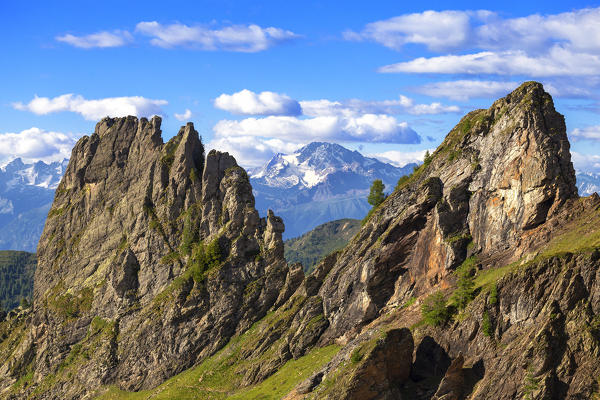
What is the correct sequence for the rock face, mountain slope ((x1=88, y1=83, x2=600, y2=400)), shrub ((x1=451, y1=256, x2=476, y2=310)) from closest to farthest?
mountain slope ((x1=88, y1=83, x2=600, y2=400)) < shrub ((x1=451, y1=256, x2=476, y2=310)) < the rock face

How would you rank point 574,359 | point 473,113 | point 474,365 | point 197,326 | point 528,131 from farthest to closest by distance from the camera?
1. point 197,326
2. point 473,113
3. point 528,131
4. point 474,365
5. point 574,359

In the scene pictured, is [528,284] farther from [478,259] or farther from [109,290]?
[109,290]

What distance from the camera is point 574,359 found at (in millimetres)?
61344

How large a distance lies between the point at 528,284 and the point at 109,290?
106m

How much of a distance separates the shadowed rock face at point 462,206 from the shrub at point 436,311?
7636mm

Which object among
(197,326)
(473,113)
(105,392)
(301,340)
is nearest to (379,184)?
(473,113)

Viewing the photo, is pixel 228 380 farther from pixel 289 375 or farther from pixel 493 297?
pixel 493 297

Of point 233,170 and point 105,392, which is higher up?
point 233,170

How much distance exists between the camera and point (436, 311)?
259ft

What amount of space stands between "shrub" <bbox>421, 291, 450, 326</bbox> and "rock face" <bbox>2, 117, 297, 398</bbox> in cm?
5027

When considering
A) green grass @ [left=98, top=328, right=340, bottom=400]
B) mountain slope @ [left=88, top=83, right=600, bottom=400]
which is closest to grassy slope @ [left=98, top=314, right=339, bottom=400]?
green grass @ [left=98, top=328, right=340, bottom=400]

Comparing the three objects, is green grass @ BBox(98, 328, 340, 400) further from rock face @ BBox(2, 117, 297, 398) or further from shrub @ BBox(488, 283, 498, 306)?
shrub @ BBox(488, 283, 498, 306)

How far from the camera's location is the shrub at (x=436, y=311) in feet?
256

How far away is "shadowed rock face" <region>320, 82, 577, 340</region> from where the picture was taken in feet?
280
